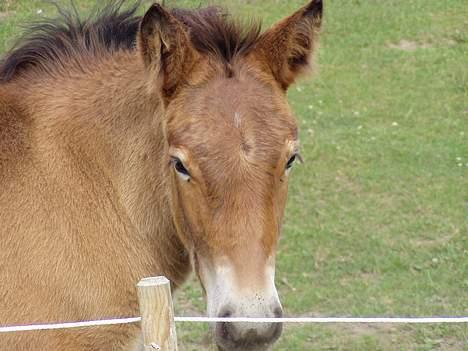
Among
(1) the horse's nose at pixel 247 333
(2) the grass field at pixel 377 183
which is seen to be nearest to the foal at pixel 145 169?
(1) the horse's nose at pixel 247 333

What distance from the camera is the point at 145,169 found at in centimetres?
381

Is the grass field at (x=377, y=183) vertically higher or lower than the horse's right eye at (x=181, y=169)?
lower

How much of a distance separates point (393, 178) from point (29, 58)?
16.8ft

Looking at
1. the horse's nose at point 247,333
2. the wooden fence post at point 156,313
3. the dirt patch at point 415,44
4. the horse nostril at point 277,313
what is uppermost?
the wooden fence post at point 156,313

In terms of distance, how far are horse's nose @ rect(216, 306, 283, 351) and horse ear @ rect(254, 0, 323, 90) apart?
117 cm

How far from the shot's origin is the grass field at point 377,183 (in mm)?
6211

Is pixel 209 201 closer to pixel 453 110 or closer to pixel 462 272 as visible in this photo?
pixel 462 272

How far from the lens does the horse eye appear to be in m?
3.36

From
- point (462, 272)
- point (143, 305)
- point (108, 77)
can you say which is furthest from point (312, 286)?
point (143, 305)

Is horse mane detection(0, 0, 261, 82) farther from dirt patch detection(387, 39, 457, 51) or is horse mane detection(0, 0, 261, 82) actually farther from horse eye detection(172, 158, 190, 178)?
dirt patch detection(387, 39, 457, 51)

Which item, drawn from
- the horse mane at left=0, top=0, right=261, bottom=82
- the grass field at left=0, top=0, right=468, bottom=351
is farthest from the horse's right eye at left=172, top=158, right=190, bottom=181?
the grass field at left=0, top=0, right=468, bottom=351

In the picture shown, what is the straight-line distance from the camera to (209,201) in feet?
10.7

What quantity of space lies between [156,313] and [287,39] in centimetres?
157

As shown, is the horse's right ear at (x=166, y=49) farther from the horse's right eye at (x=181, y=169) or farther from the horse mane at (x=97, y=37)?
the horse's right eye at (x=181, y=169)
